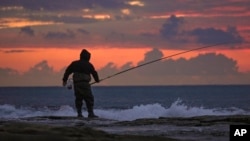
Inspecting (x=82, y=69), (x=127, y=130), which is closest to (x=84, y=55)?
(x=82, y=69)

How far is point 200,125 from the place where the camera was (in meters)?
14.3

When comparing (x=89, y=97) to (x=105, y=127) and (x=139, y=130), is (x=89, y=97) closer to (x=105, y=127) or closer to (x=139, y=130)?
(x=105, y=127)

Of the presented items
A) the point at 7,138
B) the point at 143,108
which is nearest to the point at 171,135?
the point at 7,138

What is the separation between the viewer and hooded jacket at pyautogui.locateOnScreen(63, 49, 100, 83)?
18312 millimetres

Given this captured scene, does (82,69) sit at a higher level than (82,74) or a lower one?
higher

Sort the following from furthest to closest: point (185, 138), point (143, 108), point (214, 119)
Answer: point (143, 108), point (214, 119), point (185, 138)

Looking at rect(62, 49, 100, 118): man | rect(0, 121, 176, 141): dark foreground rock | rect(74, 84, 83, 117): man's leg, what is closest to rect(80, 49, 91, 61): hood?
rect(62, 49, 100, 118): man

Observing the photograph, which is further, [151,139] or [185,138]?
Answer: [185,138]

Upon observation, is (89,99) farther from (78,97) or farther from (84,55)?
(84,55)

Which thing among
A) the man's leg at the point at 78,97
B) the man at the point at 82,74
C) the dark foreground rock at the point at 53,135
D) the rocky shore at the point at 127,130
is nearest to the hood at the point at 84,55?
the man at the point at 82,74

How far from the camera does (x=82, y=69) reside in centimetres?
1831

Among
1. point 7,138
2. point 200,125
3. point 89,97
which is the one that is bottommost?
point 7,138

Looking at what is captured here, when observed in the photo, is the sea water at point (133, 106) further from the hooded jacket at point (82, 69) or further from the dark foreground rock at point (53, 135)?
the dark foreground rock at point (53, 135)

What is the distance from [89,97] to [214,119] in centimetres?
442
